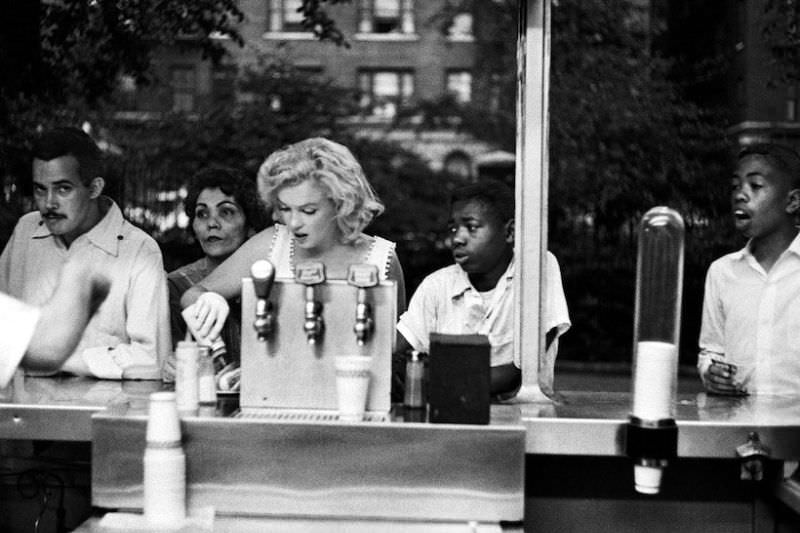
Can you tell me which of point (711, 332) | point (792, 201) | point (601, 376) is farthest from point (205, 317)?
point (601, 376)

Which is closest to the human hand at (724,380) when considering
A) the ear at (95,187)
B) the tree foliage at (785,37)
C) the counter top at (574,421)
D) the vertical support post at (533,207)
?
the counter top at (574,421)

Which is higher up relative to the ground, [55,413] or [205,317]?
[205,317]

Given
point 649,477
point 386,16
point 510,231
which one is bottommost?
point 649,477

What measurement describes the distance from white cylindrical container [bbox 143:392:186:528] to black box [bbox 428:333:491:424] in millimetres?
581

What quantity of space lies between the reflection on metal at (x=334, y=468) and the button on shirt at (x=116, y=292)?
0.75 meters

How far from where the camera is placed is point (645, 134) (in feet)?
37.9

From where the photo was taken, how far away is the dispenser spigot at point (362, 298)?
245cm

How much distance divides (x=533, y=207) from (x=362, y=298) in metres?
0.58

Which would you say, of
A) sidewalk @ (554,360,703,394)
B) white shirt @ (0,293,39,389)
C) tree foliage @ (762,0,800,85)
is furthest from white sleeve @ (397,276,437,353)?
sidewalk @ (554,360,703,394)

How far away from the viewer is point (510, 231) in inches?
130

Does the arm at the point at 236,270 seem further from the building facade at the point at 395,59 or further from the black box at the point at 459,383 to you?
the building facade at the point at 395,59

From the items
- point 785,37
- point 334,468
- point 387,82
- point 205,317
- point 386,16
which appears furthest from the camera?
point 387,82

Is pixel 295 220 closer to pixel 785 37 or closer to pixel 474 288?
pixel 474 288

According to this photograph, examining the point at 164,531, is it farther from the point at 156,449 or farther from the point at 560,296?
the point at 560,296
